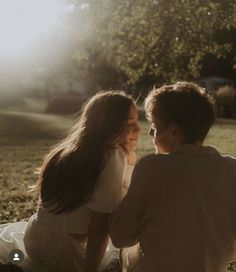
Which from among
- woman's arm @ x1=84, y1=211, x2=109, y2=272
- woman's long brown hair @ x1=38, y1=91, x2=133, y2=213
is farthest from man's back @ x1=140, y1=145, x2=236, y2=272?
woman's long brown hair @ x1=38, y1=91, x2=133, y2=213

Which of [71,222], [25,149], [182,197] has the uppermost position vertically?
[182,197]

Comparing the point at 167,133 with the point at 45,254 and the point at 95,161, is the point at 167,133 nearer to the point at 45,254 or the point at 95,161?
the point at 95,161

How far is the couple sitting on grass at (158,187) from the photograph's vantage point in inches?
124

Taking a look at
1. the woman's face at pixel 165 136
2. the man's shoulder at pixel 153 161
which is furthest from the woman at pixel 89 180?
the man's shoulder at pixel 153 161

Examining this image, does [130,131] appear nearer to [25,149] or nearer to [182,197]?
[182,197]

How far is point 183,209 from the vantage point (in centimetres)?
314

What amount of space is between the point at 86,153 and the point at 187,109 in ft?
3.04

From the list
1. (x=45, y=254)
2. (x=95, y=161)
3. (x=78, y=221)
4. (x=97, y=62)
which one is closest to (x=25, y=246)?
(x=45, y=254)

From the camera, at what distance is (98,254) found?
3.79 m

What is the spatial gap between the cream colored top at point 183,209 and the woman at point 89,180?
504 millimetres

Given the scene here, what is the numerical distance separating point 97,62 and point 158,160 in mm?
46569

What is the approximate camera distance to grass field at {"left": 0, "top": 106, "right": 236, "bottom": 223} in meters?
8.79

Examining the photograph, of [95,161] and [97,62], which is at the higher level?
[95,161]

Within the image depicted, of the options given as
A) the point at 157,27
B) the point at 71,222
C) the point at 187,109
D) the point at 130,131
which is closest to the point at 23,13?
the point at 157,27
